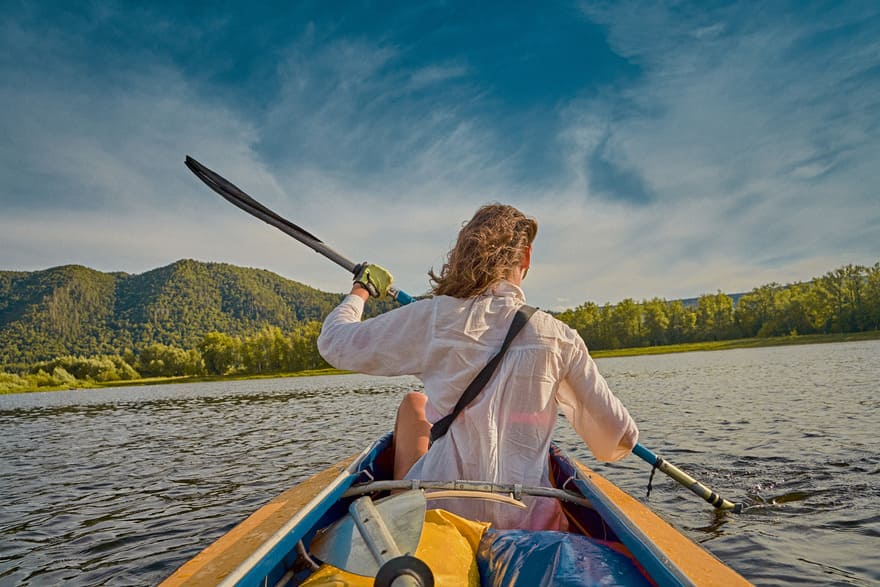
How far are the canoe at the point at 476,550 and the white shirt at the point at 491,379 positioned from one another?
13 centimetres

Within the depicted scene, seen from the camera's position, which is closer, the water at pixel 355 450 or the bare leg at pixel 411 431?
the bare leg at pixel 411 431

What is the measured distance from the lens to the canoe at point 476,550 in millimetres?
1906

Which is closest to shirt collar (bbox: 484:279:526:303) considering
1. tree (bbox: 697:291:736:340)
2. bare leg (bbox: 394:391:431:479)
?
bare leg (bbox: 394:391:431:479)

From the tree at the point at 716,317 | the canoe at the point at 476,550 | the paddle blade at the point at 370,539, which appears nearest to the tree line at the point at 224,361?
the tree at the point at 716,317

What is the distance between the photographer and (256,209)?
5.66 m

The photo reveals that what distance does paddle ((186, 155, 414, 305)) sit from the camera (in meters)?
5.56

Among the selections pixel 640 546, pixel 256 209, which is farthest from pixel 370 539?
pixel 256 209

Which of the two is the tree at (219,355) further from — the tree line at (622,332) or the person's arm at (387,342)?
the person's arm at (387,342)

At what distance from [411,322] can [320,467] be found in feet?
28.0

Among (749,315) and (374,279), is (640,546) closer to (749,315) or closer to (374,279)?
(374,279)

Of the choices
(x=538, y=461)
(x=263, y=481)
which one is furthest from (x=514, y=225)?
(x=263, y=481)

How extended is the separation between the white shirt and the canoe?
125mm

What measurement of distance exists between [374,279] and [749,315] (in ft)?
376

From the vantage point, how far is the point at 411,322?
8.81 ft
